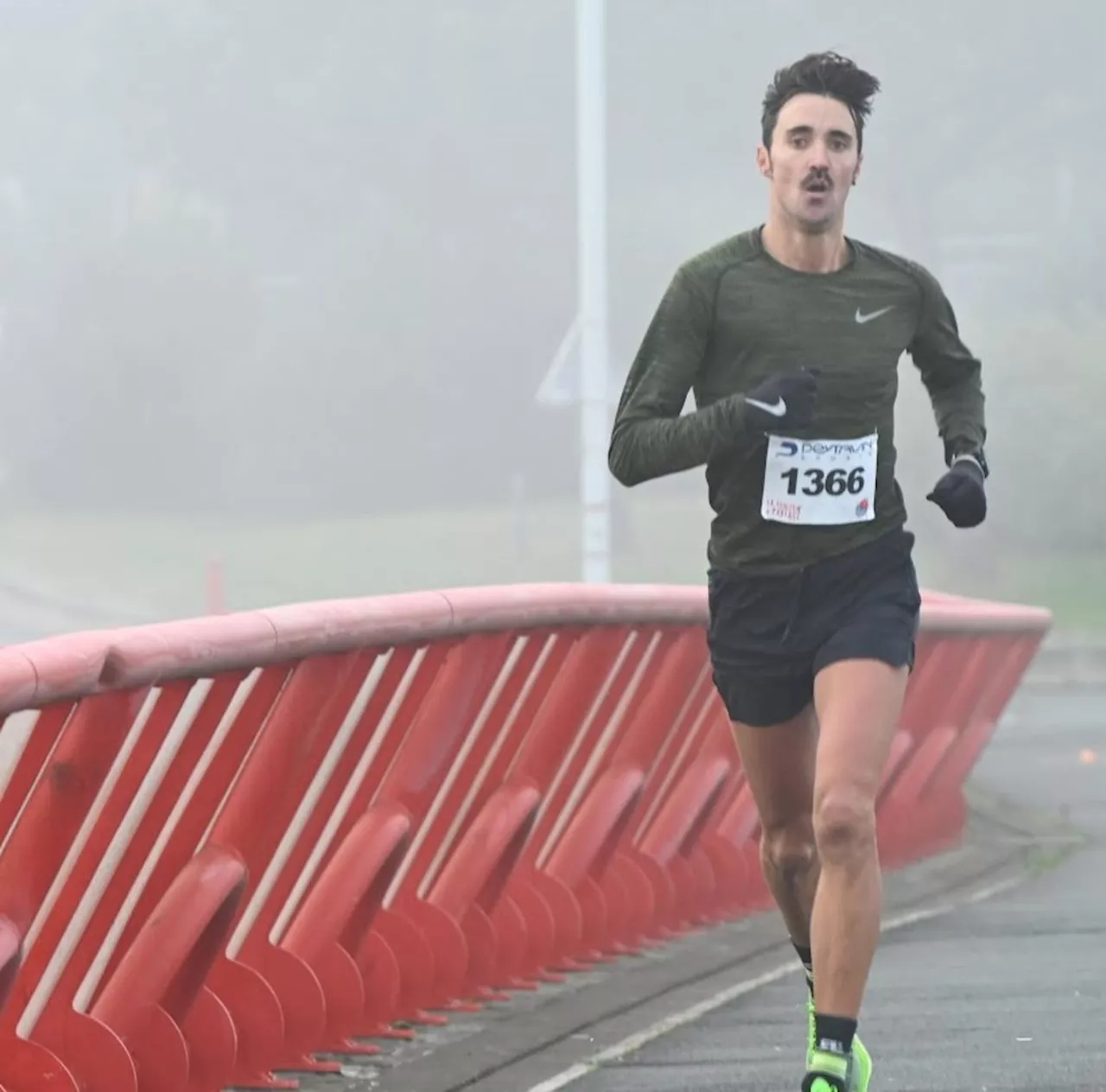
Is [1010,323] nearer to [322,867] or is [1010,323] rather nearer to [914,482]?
[914,482]

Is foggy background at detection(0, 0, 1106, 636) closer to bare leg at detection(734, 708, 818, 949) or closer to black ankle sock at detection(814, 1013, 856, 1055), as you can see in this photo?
bare leg at detection(734, 708, 818, 949)

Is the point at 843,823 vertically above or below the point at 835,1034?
above

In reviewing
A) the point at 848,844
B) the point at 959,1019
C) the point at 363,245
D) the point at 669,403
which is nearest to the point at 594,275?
the point at 959,1019

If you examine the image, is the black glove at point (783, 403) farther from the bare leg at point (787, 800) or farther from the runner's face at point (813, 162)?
the bare leg at point (787, 800)

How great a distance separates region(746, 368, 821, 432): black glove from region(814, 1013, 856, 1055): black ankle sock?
1.02 m

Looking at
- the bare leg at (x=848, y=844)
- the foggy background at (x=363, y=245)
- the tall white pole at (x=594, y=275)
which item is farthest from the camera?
the foggy background at (x=363, y=245)

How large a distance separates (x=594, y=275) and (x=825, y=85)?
1639cm

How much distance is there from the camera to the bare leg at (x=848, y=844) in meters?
5.14

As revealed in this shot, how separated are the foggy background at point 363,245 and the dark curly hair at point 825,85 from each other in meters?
40.3

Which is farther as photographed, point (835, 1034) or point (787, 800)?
point (787, 800)

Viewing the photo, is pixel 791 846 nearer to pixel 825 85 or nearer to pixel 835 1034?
pixel 835 1034

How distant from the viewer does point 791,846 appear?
5.71 meters

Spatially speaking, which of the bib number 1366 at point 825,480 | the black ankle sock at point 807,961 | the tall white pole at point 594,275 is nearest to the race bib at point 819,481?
the bib number 1366 at point 825,480

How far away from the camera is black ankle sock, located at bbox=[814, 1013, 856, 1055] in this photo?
5.05 metres
